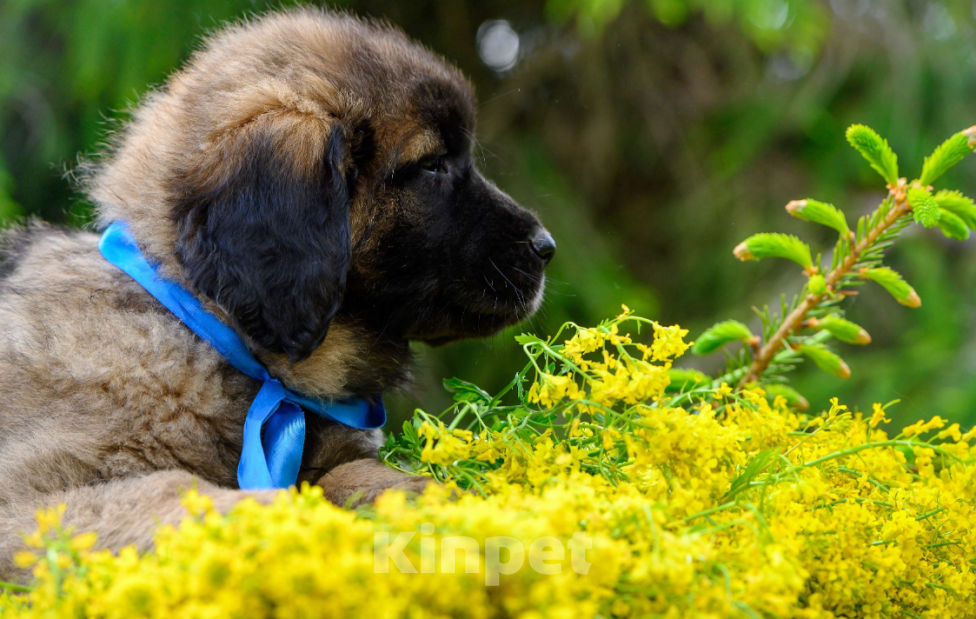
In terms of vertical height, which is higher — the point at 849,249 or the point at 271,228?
the point at 849,249

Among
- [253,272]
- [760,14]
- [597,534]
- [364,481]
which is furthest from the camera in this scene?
[760,14]

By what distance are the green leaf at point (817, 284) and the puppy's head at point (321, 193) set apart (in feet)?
2.32

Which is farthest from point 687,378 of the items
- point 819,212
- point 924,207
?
point 924,207

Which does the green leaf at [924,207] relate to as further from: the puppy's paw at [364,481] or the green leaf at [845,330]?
the puppy's paw at [364,481]

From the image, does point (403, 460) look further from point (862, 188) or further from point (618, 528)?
point (862, 188)

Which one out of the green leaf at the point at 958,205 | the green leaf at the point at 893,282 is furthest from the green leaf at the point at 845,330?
the green leaf at the point at 958,205

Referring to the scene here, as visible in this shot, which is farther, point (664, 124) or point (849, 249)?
point (664, 124)

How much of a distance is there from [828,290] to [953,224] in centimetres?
31

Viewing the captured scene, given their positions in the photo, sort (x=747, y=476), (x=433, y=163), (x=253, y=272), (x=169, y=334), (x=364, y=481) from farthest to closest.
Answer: (x=433, y=163) → (x=169, y=334) → (x=253, y=272) → (x=364, y=481) → (x=747, y=476)

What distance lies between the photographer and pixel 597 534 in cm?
103

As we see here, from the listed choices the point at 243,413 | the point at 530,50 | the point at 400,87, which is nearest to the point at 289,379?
the point at 243,413

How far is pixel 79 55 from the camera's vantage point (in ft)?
13.0

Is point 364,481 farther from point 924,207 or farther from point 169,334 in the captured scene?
point 924,207

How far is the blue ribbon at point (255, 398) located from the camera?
5.31ft
